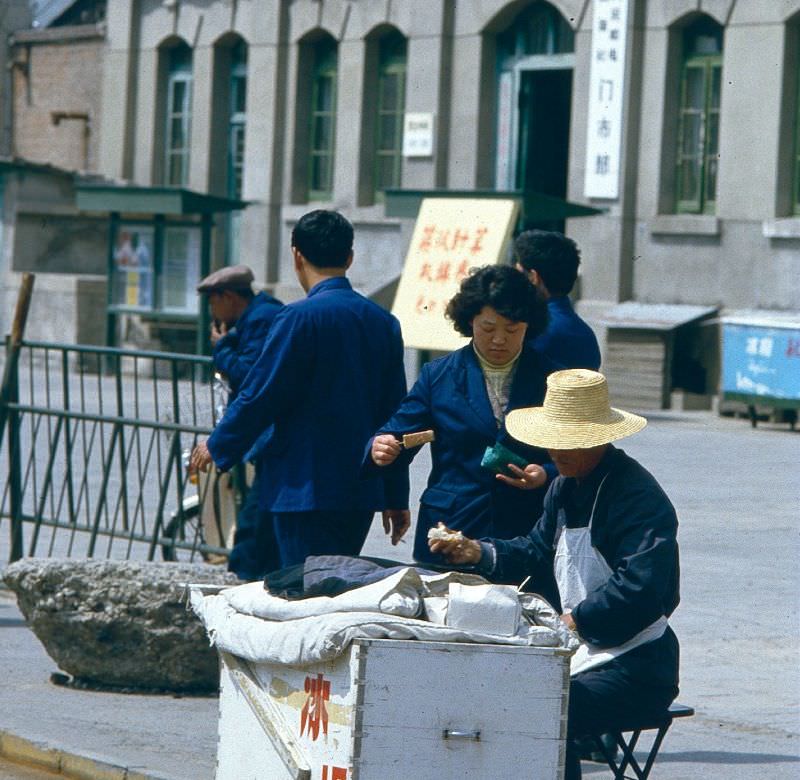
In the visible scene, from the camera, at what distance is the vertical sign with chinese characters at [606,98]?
22.3 metres

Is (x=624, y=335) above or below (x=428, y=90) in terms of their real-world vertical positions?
below

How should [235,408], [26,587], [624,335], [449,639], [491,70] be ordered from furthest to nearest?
1. [491,70]
2. [624,335]
3. [26,587]
4. [235,408]
5. [449,639]

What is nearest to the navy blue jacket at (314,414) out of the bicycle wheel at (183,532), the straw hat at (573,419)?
the straw hat at (573,419)

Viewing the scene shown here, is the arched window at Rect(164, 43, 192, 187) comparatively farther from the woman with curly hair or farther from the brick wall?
the woman with curly hair

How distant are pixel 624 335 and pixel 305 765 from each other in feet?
56.1

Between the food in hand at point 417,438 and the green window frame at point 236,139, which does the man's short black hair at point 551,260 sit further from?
the green window frame at point 236,139

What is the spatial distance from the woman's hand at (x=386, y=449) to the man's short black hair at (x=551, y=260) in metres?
1.00

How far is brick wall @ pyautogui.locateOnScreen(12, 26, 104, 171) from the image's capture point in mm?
31422

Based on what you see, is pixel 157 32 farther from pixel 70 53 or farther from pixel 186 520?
pixel 186 520

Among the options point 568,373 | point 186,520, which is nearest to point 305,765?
point 568,373

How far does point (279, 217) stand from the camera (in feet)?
90.2

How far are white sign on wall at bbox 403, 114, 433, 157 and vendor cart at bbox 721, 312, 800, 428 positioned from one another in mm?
6221

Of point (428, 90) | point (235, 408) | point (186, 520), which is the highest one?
point (428, 90)

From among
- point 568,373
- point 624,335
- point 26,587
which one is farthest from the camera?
point 624,335
